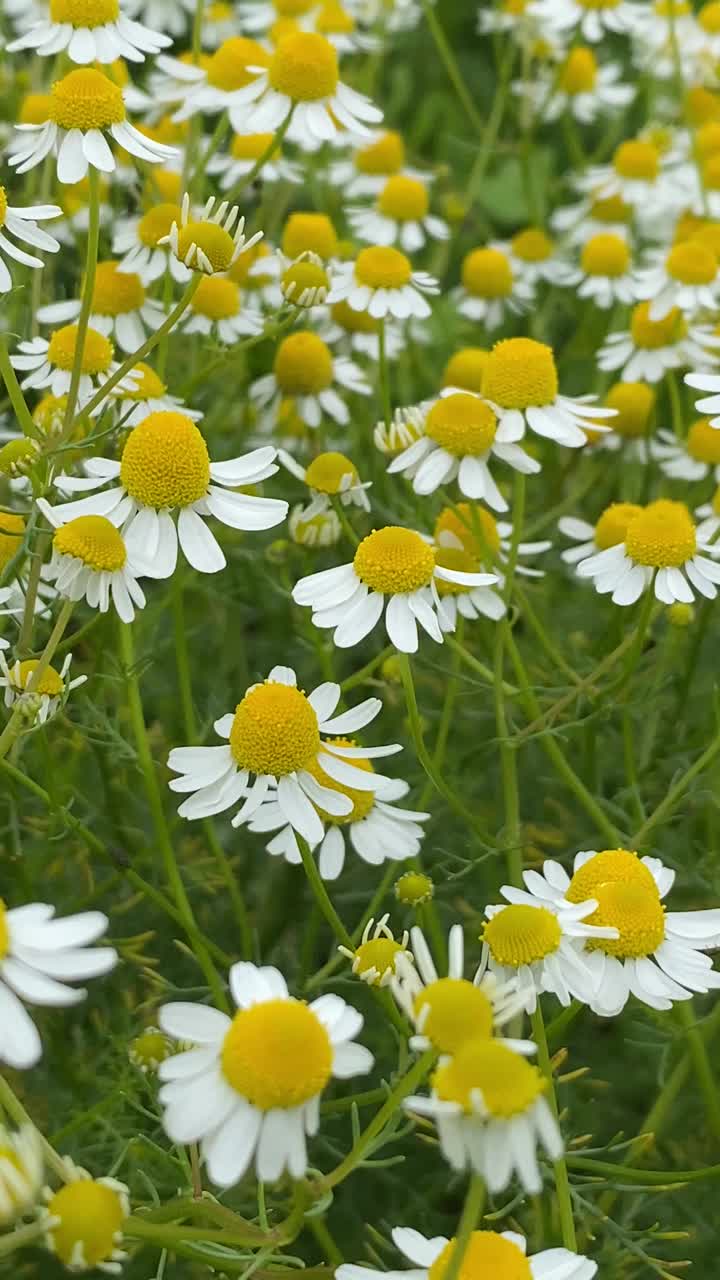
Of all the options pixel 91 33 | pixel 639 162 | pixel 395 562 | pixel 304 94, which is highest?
pixel 91 33

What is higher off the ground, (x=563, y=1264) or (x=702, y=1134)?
(x=563, y=1264)

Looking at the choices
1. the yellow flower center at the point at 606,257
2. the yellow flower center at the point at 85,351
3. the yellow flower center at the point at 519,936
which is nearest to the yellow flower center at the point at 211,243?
the yellow flower center at the point at 85,351

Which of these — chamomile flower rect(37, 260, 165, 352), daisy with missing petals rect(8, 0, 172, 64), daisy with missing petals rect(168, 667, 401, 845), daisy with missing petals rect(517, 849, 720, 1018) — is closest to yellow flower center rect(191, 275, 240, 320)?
chamomile flower rect(37, 260, 165, 352)

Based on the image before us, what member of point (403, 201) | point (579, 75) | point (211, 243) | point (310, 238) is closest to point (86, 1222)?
point (211, 243)

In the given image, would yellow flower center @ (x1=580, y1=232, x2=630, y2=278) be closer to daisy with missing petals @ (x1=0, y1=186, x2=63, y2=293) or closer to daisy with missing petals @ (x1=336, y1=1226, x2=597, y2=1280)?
daisy with missing petals @ (x1=0, y1=186, x2=63, y2=293)

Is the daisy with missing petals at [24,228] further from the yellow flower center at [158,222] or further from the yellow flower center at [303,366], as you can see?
the yellow flower center at [303,366]

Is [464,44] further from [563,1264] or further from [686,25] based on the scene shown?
[563,1264]

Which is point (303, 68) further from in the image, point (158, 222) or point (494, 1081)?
point (494, 1081)

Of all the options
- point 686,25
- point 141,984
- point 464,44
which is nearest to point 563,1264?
point 141,984
